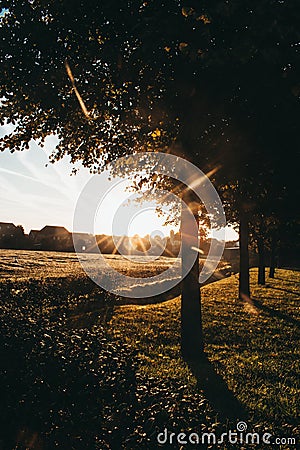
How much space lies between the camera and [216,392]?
8.15m

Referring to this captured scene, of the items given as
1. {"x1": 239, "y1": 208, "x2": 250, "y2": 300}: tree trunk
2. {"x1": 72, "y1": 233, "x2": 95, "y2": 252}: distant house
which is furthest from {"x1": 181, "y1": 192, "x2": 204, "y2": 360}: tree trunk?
{"x1": 72, "y1": 233, "x2": 95, "y2": 252}: distant house

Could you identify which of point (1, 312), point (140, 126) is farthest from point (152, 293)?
point (140, 126)

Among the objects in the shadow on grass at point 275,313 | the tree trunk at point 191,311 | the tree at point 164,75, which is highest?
the tree at point 164,75

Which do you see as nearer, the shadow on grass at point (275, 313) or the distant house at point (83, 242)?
the shadow on grass at point (275, 313)

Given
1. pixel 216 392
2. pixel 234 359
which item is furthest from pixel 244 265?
pixel 216 392

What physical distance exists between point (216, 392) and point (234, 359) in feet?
→ 8.85

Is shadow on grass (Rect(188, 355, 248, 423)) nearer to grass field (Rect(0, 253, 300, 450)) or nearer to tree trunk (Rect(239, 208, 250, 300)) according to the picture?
grass field (Rect(0, 253, 300, 450))

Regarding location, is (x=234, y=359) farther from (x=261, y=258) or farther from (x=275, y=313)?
(x=261, y=258)

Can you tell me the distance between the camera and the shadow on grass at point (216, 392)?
6.96 meters

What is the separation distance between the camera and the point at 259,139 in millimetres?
8250

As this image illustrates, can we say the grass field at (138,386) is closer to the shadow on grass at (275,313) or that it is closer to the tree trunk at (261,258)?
the shadow on grass at (275,313)

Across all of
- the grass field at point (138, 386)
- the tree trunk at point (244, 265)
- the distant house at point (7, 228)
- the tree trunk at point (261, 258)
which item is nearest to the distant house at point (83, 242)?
the distant house at point (7, 228)

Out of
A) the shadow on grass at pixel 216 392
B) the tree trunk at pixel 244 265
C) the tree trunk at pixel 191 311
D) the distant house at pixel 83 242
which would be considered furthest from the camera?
the distant house at pixel 83 242

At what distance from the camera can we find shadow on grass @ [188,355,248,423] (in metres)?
6.96
